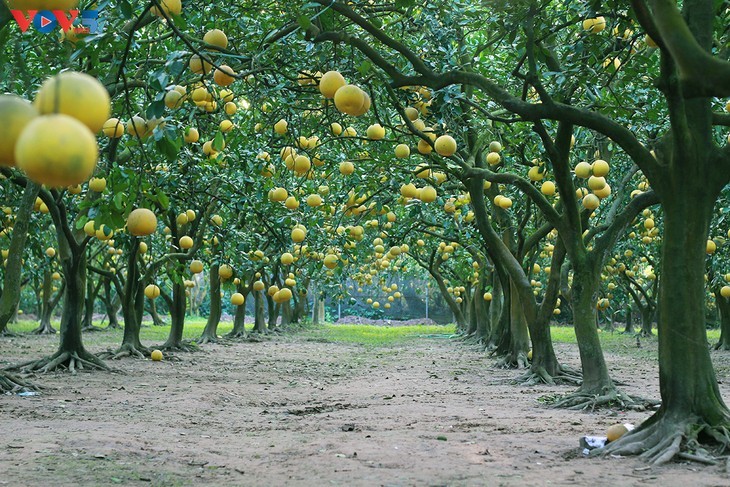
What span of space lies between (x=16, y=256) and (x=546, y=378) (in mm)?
7354

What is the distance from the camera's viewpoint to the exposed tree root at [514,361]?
13.9 metres

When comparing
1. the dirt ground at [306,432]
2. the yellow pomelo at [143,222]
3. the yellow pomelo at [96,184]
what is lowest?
the dirt ground at [306,432]

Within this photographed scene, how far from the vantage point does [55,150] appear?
125 cm

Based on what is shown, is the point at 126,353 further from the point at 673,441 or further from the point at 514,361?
the point at 673,441

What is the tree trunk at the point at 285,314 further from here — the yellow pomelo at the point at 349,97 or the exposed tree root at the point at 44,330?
the yellow pomelo at the point at 349,97

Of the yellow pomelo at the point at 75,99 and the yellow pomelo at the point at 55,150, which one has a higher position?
the yellow pomelo at the point at 75,99

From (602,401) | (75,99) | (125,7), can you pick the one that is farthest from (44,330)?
(75,99)

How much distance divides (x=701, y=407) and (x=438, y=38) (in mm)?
4284

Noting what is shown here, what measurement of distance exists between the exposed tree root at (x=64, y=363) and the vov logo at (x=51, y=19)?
311 inches

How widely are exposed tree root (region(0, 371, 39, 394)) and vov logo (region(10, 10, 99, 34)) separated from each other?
5.64 metres

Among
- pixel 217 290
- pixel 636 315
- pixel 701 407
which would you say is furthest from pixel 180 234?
pixel 636 315

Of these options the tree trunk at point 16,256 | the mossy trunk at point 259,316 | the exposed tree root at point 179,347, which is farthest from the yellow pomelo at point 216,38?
the mossy trunk at point 259,316

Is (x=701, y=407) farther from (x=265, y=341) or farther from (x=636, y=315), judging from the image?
(x=636, y=315)

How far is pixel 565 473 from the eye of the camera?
5.08 metres
